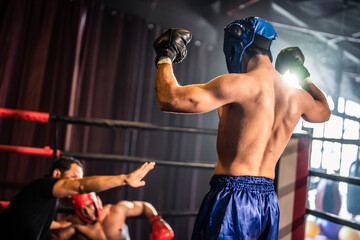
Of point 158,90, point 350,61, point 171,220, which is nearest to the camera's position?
point 158,90

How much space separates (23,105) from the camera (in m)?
3.21

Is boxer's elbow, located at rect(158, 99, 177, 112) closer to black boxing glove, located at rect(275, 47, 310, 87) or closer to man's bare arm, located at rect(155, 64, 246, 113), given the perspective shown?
man's bare arm, located at rect(155, 64, 246, 113)

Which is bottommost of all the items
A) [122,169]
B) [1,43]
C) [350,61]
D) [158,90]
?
[122,169]

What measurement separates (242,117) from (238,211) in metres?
0.32

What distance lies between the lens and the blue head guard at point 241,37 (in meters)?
1.18

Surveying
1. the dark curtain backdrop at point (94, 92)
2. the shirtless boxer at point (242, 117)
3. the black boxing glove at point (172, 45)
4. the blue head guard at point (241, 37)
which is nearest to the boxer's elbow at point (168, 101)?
the shirtless boxer at point (242, 117)

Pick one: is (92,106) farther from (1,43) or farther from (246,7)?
(246,7)

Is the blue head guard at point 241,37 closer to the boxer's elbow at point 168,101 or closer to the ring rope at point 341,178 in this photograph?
the boxer's elbow at point 168,101

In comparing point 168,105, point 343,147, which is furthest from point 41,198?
point 343,147

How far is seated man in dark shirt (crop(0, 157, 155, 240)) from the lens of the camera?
1.64m

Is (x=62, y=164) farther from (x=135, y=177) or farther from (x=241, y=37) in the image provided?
(x=241, y=37)

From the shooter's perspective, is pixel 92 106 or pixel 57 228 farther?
pixel 92 106

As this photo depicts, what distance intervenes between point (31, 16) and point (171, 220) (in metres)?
2.73

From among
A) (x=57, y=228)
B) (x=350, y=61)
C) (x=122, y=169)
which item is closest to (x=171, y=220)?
(x=122, y=169)
